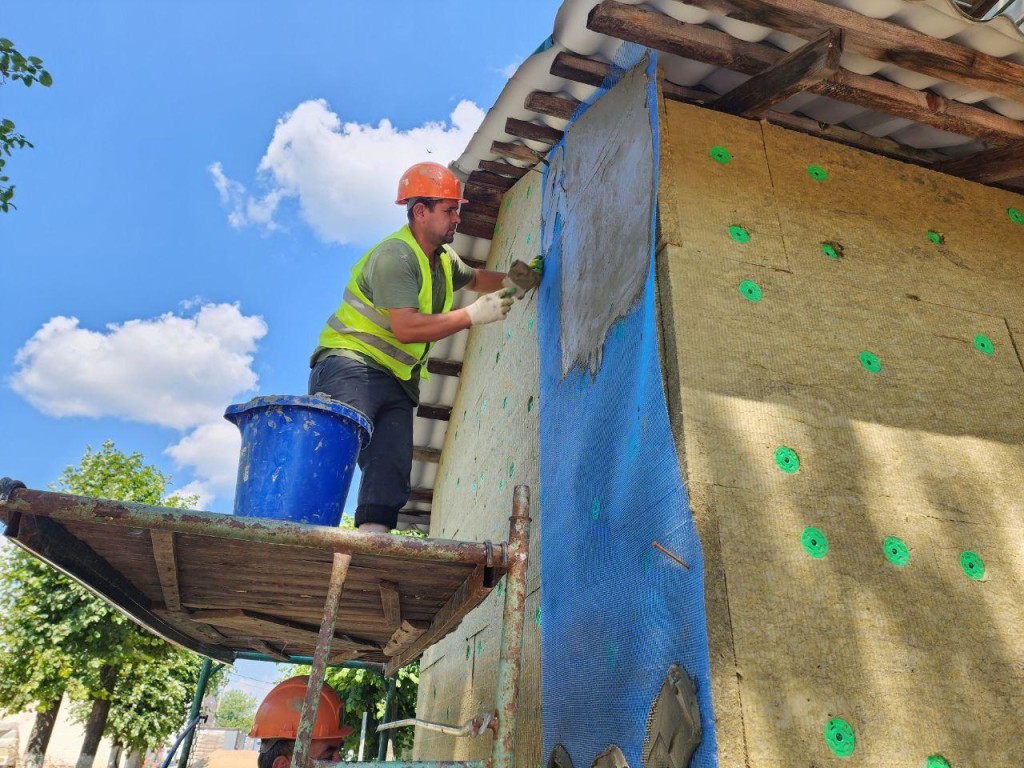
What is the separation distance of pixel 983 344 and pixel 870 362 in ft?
2.30

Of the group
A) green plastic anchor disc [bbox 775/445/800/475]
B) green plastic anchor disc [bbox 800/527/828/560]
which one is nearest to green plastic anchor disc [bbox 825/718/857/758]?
green plastic anchor disc [bbox 800/527/828/560]

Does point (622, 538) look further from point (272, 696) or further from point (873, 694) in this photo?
point (272, 696)

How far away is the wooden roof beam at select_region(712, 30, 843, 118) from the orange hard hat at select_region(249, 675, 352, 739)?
3886mm

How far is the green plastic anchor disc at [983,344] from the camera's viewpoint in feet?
10.3

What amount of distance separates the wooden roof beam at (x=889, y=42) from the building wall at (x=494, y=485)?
2.10 meters

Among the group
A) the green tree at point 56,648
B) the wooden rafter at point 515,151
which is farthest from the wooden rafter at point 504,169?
the green tree at point 56,648

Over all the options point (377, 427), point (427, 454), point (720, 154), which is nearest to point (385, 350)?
point (377, 427)

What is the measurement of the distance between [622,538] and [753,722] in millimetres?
826

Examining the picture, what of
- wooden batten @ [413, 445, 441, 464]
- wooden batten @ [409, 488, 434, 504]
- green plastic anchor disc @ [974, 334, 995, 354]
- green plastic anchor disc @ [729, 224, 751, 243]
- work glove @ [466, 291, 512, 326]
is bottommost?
green plastic anchor disc @ [974, 334, 995, 354]

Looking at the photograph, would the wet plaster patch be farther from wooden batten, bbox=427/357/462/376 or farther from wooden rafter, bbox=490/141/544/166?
wooden batten, bbox=427/357/462/376

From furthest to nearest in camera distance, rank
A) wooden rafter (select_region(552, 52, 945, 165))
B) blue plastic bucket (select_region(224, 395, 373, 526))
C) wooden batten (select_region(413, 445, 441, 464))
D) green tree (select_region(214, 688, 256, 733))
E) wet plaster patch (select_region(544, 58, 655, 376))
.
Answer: green tree (select_region(214, 688, 256, 733)), wooden batten (select_region(413, 445, 441, 464)), wooden rafter (select_region(552, 52, 945, 165)), wet plaster patch (select_region(544, 58, 655, 376)), blue plastic bucket (select_region(224, 395, 373, 526))

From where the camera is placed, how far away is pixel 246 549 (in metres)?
2.51

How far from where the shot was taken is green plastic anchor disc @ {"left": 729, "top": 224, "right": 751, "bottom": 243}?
9.86 ft

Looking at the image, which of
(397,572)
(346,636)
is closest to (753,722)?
(397,572)
